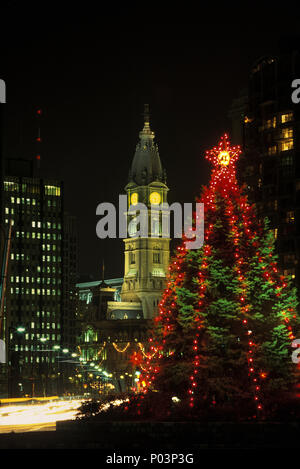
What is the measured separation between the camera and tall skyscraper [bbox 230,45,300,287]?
98.2 meters

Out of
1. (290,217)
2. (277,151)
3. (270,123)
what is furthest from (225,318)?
(270,123)

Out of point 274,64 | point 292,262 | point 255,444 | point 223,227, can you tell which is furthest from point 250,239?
point 274,64

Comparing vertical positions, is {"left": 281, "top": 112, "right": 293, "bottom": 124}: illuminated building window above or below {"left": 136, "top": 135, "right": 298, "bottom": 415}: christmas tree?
above

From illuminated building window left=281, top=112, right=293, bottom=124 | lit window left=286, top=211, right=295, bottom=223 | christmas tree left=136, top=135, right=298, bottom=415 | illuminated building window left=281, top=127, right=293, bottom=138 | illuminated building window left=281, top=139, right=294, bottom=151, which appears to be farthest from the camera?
illuminated building window left=281, top=112, right=293, bottom=124

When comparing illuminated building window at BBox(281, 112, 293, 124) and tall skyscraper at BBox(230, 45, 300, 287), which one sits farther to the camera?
illuminated building window at BBox(281, 112, 293, 124)

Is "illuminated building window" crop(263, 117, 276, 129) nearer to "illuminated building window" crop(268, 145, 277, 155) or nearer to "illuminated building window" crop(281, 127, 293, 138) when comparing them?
"illuminated building window" crop(281, 127, 293, 138)

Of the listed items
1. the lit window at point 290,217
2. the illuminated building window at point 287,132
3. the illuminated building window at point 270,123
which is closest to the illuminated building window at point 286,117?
the illuminated building window at point 287,132

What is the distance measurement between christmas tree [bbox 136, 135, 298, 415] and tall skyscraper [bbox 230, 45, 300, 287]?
50.9m

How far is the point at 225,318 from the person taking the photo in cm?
4347

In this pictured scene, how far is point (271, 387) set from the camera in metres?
41.9

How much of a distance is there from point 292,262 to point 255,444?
60.2 meters

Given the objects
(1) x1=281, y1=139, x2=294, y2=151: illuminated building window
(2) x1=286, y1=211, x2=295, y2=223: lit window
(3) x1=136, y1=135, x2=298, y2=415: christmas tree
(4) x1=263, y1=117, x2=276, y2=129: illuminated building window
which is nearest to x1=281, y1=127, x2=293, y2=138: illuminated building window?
(1) x1=281, y1=139, x2=294, y2=151: illuminated building window

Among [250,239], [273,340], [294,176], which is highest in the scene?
[294,176]
